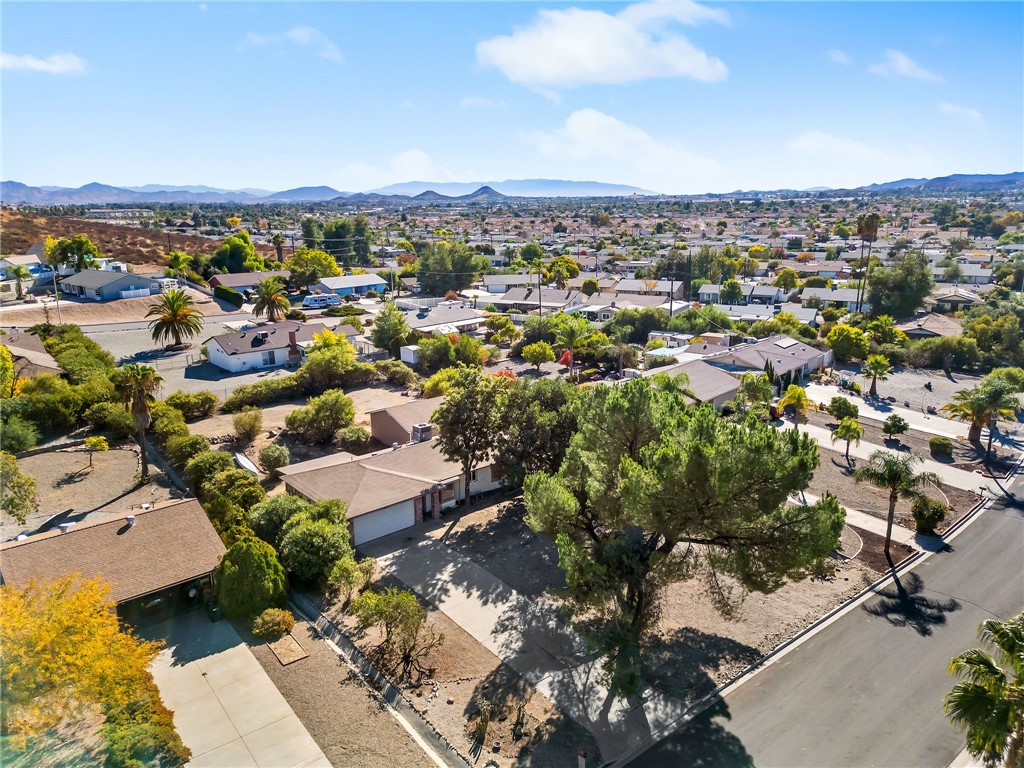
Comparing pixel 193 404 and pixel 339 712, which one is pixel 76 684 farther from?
pixel 193 404

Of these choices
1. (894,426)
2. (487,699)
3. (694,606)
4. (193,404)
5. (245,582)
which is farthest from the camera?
(193,404)

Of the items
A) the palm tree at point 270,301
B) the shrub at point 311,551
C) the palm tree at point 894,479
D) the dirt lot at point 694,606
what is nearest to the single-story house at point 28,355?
the palm tree at point 270,301

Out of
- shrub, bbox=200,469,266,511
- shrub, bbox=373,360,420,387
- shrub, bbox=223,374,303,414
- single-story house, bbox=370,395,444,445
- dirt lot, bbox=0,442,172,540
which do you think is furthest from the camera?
shrub, bbox=373,360,420,387

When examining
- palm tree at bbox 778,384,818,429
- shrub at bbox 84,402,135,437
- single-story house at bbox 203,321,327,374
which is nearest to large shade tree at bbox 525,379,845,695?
palm tree at bbox 778,384,818,429

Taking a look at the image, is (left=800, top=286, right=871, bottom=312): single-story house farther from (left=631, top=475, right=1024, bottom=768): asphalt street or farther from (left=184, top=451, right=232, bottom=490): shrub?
(left=184, top=451, right=232, bottom=490): shrub

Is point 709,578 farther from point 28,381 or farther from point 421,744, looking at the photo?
point 28,381

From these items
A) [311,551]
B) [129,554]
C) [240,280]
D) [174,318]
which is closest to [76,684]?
[129,554]
